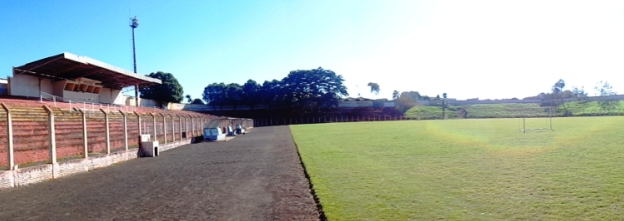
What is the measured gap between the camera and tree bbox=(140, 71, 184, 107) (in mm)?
75375

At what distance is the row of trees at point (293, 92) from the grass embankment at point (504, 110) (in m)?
18.8

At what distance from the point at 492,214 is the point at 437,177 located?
305 cm

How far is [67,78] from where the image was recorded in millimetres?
35938

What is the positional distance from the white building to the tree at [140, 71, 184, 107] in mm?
30050

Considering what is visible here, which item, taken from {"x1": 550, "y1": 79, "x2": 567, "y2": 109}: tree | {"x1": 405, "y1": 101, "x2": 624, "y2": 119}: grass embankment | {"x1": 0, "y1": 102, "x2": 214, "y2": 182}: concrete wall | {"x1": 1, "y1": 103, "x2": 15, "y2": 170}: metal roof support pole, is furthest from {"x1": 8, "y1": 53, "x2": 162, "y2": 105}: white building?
{"x1": 550, "y1": 79, "x2": 567, "y2": 109}: tree

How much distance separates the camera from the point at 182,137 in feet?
85.5

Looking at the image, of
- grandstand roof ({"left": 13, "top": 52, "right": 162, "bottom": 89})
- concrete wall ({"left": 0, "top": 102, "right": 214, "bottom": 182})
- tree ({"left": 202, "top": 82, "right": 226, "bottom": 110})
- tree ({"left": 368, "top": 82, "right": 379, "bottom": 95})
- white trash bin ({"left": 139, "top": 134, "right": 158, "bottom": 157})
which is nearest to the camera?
concrete wall ({"left": 0, "top": 102, "right": 214, "bottom": 182})

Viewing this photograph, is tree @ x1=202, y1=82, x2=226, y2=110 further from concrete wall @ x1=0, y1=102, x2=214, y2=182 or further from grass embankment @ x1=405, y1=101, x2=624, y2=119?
concrete wall @ x1=0, y1=102, x2=214, y2=182

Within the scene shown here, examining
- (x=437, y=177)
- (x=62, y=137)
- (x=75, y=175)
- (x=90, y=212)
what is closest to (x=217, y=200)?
(x=90, y=212)

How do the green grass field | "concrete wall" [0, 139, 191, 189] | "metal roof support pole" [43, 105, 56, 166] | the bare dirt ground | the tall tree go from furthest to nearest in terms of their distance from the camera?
1. the tall tree
2. "metal roof support pole" [43, 105, 56, 166]
3. "concrete wall" [0, 139, 191, 189]
4. the bare dirt ground
5. the green grass field

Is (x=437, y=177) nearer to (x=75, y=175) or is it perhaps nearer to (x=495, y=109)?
(x=75, y=175)

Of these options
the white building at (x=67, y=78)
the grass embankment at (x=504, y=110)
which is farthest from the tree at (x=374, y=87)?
the white building at (x=67, y=78)

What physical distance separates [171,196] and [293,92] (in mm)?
87592

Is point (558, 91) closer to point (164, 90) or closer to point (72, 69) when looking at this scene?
point (164, 90)
